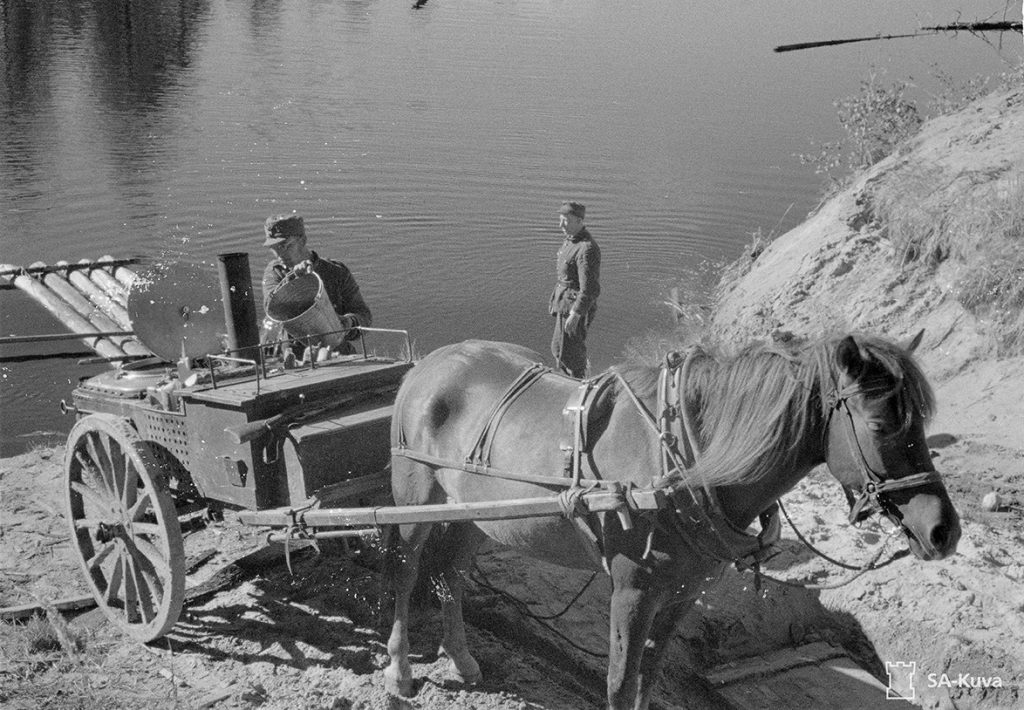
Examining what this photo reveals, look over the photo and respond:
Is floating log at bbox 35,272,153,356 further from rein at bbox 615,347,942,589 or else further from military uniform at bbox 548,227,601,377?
rein at bbox 615,347,942,589

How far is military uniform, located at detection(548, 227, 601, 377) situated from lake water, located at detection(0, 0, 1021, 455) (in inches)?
88.5

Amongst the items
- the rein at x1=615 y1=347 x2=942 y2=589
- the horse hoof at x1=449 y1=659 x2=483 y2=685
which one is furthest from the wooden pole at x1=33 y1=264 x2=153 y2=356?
the rein at x1=615 y1=347 x2=942 y2=589

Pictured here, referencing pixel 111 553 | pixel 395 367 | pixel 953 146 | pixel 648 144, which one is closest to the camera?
pixel 395 367

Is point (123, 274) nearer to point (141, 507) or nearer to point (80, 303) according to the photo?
point (80, 303)

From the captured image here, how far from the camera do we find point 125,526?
6.23 metres

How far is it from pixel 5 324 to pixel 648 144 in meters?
13.4

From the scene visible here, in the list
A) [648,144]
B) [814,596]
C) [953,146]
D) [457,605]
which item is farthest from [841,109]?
[457,605]

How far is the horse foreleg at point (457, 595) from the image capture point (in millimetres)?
5789

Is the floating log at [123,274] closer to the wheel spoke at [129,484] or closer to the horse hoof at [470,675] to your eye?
the wheel spoke at [129,484]

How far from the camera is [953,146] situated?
12.4 meters

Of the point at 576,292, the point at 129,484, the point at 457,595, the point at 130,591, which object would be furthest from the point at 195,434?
the point at 576,292

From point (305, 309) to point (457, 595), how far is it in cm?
204

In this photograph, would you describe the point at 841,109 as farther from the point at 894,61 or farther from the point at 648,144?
the point at 894,61

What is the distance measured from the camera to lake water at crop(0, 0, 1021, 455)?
15.8m
